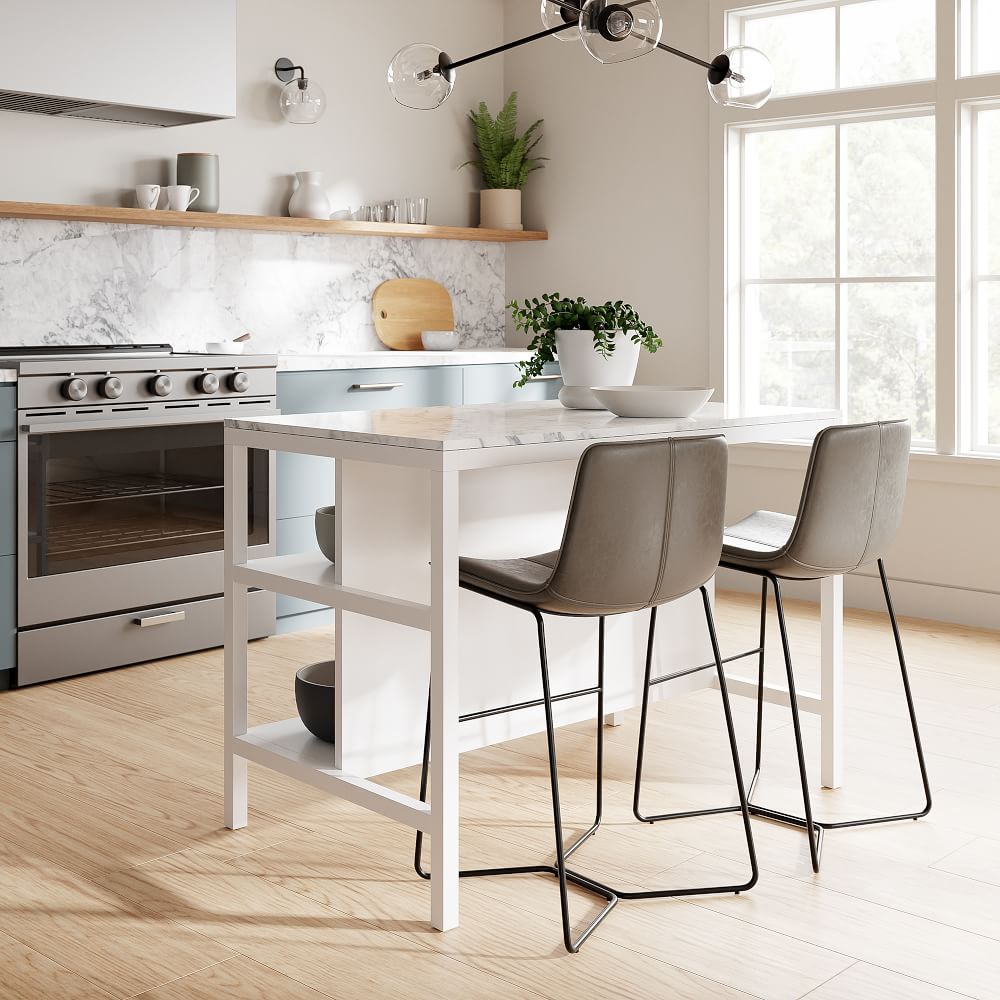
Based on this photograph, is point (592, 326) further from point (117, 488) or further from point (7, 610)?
point (7, 610)

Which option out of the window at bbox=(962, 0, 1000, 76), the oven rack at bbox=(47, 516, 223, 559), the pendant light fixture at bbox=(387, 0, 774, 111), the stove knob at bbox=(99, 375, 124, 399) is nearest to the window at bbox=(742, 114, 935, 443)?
the window at bbox=(962, 0, 1000, 76)

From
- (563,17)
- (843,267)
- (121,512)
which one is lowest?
(121,512)

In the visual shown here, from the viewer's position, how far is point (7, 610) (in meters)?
3.76

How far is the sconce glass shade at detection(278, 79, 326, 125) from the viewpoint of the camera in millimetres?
4988

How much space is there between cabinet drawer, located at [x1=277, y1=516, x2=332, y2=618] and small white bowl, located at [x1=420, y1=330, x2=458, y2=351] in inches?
50.3

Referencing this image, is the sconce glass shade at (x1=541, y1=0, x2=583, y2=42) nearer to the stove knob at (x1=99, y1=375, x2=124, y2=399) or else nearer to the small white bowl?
the stove knob at (x1=99, y1=375, x2=124, y2=399)

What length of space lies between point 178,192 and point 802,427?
8.69 ft

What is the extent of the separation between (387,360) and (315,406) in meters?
0.36

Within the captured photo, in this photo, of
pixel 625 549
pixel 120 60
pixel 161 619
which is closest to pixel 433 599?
pixel 625 549

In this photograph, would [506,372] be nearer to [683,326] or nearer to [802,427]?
[683,326]

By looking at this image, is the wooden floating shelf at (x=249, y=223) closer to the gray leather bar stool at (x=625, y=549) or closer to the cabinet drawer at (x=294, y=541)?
the cabinet drawer at (x=294, y=541)

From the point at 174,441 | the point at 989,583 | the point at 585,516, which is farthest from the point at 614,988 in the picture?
the point at 989,583

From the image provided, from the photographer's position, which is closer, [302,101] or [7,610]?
[7,610]

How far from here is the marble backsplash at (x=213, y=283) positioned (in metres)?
4.46
